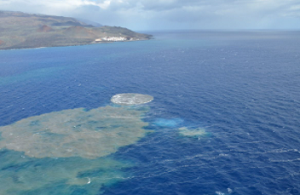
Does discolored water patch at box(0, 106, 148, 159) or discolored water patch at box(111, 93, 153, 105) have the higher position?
discolored water patch at box(111, 93, 153, 105)

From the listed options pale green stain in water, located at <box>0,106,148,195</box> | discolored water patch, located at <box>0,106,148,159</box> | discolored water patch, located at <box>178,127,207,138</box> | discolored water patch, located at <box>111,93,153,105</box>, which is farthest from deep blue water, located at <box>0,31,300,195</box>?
discolored water patch, located at <box>0,106,148,159</box>

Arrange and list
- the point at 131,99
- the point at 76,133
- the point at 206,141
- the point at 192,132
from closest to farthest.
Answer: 1. the point at 206,141
2. the point at 192,132
3. the point at 76,133
4. the point at 131,99

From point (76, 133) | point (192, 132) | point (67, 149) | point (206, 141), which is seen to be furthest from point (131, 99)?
point (206, 141)

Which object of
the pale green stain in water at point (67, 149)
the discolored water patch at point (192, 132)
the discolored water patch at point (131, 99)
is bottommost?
the pale green stain in water at point (67, 149)

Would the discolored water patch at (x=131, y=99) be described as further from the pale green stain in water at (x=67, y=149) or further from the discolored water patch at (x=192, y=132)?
the discolored water patch at (x=192, y=132)

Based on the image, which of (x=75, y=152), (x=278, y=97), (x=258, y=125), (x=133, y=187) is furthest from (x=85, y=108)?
(x=278, y=97)

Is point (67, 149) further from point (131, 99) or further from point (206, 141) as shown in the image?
point (131, 99)

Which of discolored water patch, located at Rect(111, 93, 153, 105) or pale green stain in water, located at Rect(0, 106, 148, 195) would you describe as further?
discolored water patch, located at Rect(111, 93, 153, 105)

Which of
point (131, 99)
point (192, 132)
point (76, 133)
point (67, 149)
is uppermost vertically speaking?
point (131, 99)

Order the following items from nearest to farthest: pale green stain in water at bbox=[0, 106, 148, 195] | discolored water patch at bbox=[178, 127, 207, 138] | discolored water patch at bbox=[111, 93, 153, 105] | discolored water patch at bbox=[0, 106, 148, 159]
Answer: pale green stain in water at bbox=[0, 106, 148, 195] < discolored water patch at bbox=[0, 106, 148, 159] < discolored water patch at bbox=[178, 127, 207, 138] < discolored water patch at bbox=[111, 93, 153, 105]

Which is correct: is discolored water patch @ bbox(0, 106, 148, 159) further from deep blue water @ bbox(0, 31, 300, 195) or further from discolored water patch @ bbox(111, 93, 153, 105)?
discolored water patch @ bbox(111, 93, 153, 105)

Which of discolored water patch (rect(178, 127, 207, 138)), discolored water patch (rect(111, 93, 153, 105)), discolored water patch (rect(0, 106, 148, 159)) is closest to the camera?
discolored water patch (rect(0, 106, 148, 159))

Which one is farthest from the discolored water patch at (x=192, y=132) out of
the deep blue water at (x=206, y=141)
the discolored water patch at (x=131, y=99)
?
the discolored water patch at (x=131, y=99)
